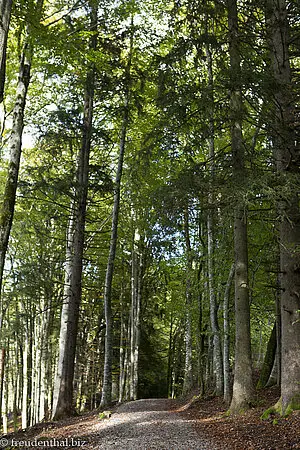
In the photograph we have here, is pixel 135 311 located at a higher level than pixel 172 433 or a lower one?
higher

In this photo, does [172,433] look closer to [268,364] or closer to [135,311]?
[268,364]

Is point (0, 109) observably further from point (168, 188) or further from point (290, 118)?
point (290, 118)

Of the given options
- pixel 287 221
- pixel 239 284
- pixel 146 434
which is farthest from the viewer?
pixel 239 284

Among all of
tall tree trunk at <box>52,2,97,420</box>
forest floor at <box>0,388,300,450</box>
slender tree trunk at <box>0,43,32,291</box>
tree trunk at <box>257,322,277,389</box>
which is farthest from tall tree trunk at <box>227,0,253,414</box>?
tall tree trunk at <box>52,2,97,420</box>

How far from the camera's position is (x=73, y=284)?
11164 millimetres

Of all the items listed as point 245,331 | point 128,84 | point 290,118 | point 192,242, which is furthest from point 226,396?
point 128,84

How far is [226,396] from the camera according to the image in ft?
33.8

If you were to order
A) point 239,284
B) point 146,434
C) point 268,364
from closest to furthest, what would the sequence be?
point 146,434 → point 239,284 → point 268,364

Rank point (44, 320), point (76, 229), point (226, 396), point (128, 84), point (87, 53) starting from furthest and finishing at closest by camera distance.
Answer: point (44, 320) → point (128, 84) → point (76, 229) → point (226, 396) → point (87, 53)

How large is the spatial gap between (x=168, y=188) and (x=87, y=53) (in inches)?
166

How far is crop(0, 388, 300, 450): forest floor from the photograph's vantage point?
5746 mm

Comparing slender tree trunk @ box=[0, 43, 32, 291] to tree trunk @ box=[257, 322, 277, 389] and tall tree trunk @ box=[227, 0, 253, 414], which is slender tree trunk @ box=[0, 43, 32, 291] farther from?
tree trunk @ box=[257, 322, 277, 389]

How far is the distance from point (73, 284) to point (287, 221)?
6.20 meters

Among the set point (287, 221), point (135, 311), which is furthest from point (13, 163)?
point (135, 311)
